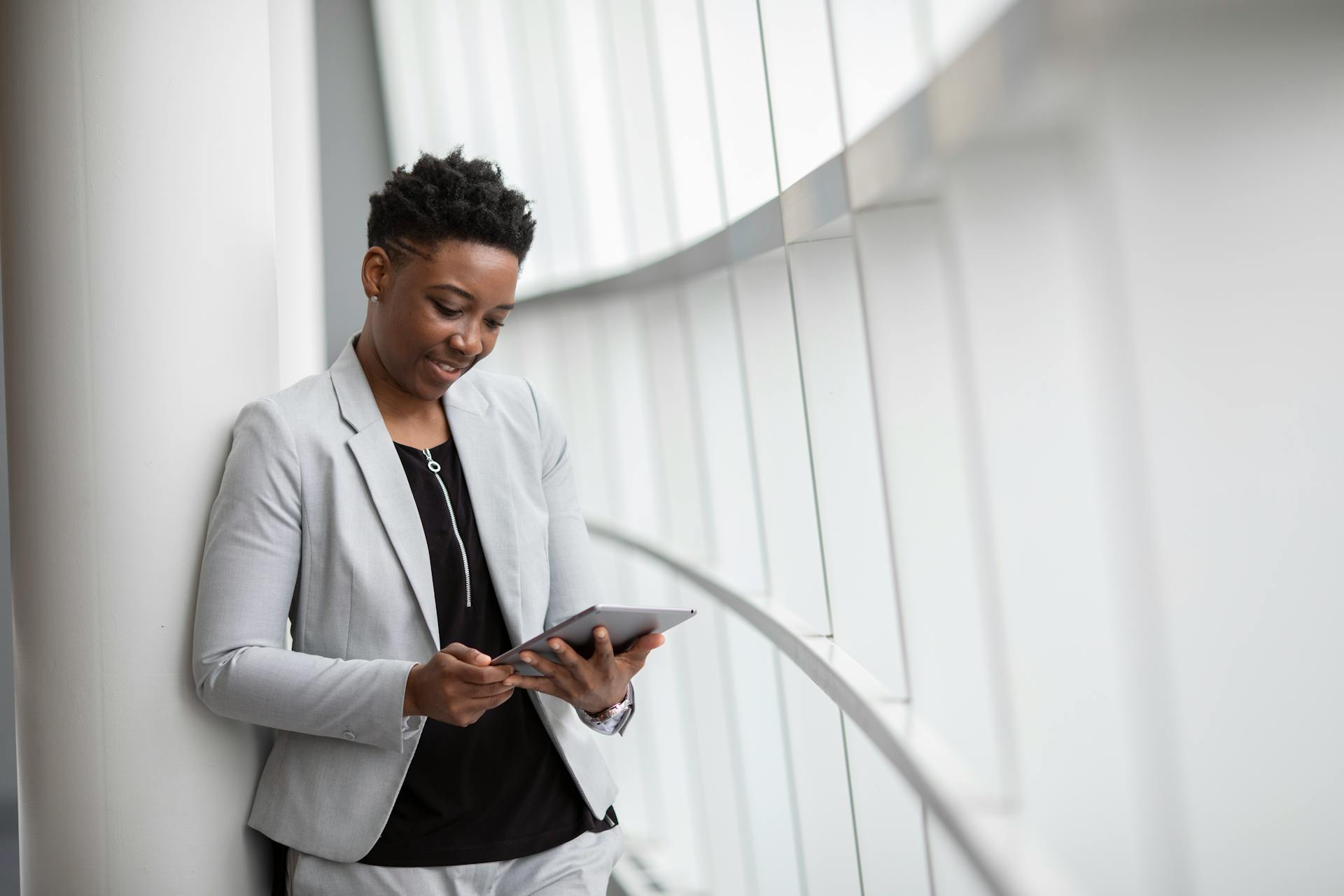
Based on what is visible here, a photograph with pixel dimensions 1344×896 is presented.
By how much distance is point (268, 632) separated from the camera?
6.73 feet

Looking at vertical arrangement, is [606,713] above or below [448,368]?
below

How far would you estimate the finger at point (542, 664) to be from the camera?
1938mm

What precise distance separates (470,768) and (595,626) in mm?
475

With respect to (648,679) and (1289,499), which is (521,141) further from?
(1289,499)

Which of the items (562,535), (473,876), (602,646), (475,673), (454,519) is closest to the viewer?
(475,673)

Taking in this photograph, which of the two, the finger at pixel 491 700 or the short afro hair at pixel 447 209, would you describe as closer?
the finger at pixel 491 700

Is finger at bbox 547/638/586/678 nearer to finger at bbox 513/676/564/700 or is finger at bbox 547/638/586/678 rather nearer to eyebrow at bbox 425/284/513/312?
finger at bbox 513/676/564/700

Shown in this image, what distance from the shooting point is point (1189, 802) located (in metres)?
1.73

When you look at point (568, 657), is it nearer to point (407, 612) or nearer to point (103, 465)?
point (407, 612)

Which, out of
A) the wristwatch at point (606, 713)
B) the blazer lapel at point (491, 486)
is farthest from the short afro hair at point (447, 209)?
the wristwatch at point (606, 713)

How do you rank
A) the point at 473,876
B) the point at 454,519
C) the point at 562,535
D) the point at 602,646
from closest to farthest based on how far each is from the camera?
the point at 602,646 < the point at 473,876 < the point at 454,519 < the point at 562,535

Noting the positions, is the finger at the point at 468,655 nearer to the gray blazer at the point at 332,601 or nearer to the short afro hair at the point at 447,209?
the gray blazer at the point at 332,601

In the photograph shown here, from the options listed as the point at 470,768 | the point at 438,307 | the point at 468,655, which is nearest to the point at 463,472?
the point at 438,307

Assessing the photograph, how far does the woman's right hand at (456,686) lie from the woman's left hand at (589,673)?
0.04 meters
